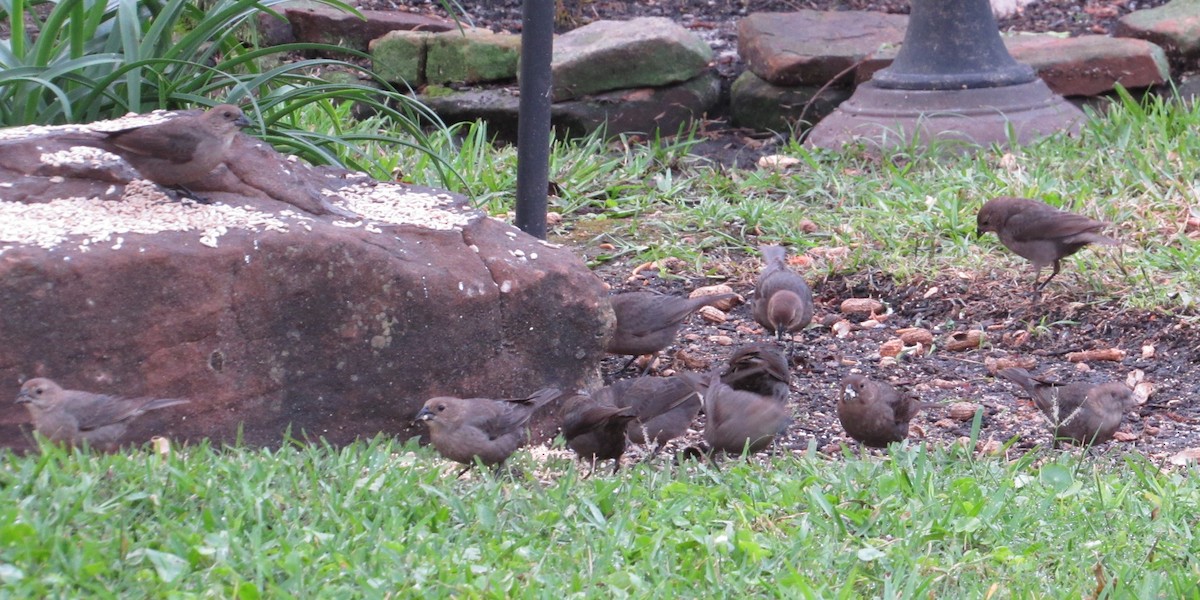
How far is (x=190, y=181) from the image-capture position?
4.99 m

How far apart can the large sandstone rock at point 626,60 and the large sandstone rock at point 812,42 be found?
0.41m

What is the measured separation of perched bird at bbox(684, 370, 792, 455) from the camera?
4.65m

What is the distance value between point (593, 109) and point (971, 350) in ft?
14.6

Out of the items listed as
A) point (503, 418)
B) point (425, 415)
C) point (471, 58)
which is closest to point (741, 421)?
point (503, 418)

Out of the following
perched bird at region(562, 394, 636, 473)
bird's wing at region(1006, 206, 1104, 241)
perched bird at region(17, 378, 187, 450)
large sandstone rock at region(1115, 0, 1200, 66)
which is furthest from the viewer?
large sandstone rock at region(1115, 0, 1200, 66)

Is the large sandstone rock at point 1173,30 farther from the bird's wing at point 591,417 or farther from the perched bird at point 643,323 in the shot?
the bird's wing at point 591,417

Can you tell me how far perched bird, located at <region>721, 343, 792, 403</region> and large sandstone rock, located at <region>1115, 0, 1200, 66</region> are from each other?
6.28m

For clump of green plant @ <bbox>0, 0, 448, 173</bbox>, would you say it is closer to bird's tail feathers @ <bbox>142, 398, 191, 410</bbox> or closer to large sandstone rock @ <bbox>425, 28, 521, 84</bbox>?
bird's tail feathers @ <bbox>142, 398, 191, 410</bbox>

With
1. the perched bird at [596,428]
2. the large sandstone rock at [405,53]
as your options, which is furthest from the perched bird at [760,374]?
the large sandstone rock at [405,53]

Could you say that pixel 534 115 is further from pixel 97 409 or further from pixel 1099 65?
pixel 1099 65

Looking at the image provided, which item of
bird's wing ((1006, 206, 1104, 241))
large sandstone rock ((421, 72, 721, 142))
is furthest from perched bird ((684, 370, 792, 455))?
large sandstone rock ((421, 72, 721, 142))

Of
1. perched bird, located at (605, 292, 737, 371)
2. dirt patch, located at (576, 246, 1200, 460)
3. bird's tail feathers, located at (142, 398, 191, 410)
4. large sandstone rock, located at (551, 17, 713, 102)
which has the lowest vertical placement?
dirt patch, located at (576, 246, 1200, 460)

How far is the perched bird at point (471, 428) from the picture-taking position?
439 centimetres

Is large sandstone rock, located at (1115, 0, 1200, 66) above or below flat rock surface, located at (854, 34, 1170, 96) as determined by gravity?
above
